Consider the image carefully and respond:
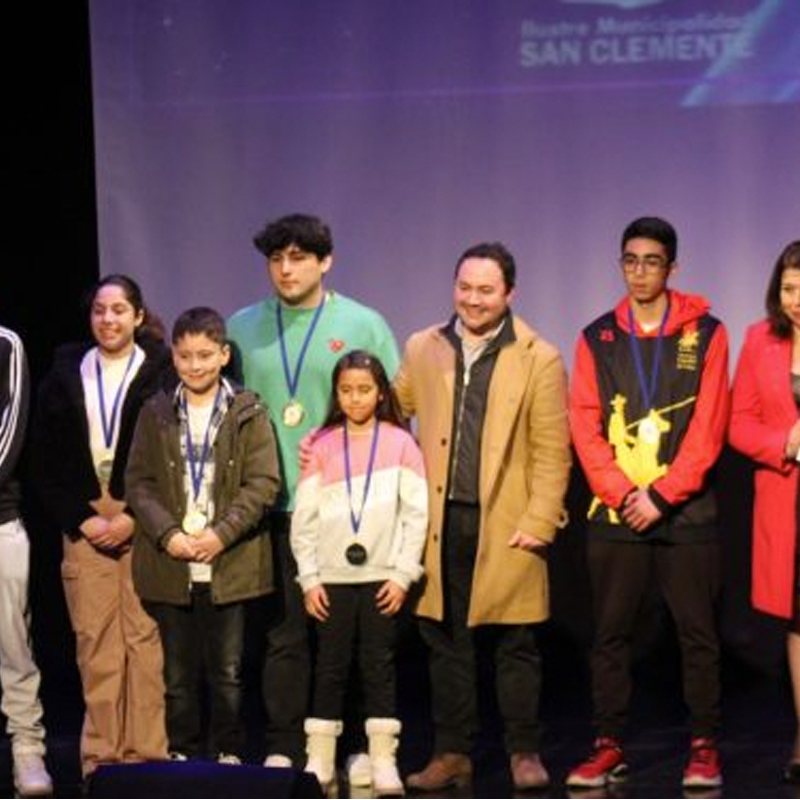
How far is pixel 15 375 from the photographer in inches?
220

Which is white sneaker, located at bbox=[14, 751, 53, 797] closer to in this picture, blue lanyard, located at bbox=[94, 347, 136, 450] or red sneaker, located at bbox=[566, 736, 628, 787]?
blue lanyard, located at bbox=[94, 347, 136, 450]

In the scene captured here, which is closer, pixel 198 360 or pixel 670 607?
pixel 198 360

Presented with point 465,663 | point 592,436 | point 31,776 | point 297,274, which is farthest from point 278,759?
point 297,274

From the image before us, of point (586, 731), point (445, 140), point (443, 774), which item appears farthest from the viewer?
point (445, 140)

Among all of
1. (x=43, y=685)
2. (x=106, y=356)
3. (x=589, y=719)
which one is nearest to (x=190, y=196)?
(x=106, y=356)

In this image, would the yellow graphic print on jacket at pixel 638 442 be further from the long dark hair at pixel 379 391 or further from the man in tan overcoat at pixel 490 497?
the long dark hair at pixel 379 391

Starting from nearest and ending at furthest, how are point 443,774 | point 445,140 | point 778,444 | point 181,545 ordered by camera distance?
point 181,545 < point 778,444 < point 443,774 < point 445,140

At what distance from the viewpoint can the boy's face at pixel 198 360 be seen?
5.45m

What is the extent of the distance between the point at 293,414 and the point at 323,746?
99cm

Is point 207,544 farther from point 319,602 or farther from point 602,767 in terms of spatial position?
point 602,767

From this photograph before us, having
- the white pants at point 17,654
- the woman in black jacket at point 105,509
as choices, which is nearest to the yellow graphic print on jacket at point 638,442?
the woman in black jacket at point 105,509

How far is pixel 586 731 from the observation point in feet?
20.9

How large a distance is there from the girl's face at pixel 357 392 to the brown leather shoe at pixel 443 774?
3.48 ft

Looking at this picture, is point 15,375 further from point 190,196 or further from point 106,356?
point 190,196
